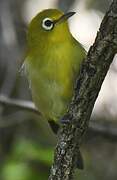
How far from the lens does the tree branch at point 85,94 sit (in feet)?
11.6

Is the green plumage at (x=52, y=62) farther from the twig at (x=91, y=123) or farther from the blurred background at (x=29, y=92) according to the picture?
the blurred background at (x=29, y=92)

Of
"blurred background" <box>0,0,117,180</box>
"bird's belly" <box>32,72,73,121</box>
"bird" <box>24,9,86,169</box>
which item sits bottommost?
"blurred background" <box>0,0,117,180</box>

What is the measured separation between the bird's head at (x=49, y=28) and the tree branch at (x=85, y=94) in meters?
0.79

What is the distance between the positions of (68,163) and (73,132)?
20 cm

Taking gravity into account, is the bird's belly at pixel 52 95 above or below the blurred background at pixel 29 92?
above

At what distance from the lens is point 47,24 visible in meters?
4.55

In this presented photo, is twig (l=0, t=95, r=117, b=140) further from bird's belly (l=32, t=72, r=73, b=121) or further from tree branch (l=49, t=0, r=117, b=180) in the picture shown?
tree branch (l=49, t=0, r=117, b=180)

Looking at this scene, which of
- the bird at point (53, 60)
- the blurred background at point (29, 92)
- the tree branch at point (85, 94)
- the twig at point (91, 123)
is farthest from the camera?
the blurred background at point (29, 92)

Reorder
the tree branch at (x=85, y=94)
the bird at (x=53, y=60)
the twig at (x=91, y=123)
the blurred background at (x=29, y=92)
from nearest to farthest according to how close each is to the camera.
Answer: the tree branch at (x=85, y=94) → the bird at (x=53, y=60) → the twig at (x=91, y=123) → the blurred background at (x=29, y=92)

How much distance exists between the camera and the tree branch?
352cm

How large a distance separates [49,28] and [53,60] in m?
0.27

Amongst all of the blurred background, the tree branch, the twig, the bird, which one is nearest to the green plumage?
the bird

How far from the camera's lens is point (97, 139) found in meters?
7.95

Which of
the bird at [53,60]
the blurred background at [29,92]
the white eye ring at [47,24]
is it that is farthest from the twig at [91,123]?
the white eye ring at [47,24]
